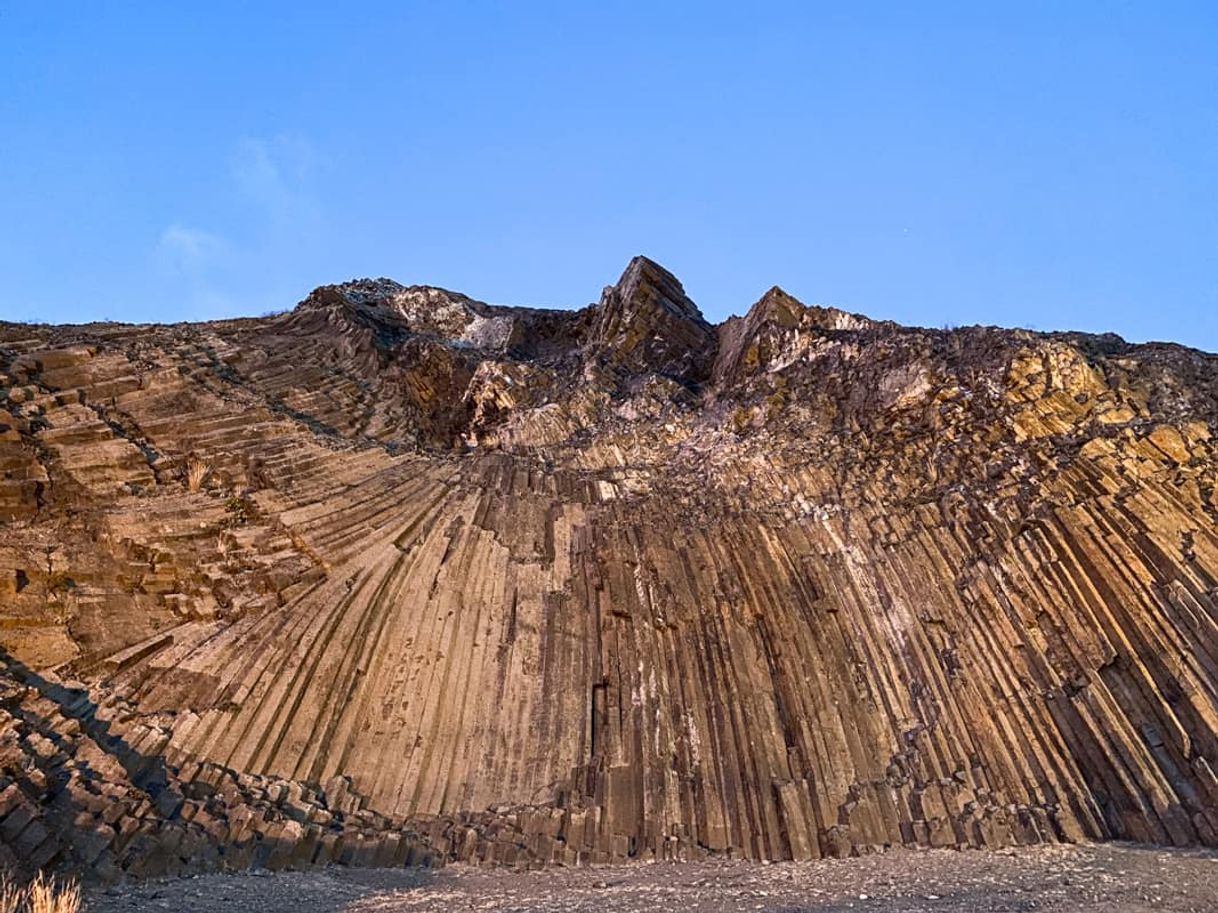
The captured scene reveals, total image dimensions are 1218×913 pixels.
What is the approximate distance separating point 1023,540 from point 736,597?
12.7 feet

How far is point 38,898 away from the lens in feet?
23.6

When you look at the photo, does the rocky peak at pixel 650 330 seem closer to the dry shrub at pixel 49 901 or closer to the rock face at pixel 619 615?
the rock face at pixel 619 615

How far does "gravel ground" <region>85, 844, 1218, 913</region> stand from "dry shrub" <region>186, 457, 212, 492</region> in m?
6.22

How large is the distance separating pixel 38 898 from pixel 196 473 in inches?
321

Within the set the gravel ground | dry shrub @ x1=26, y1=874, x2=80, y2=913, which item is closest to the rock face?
the gravel ground

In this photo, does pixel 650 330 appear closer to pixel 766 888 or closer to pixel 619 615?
pixel 619 615

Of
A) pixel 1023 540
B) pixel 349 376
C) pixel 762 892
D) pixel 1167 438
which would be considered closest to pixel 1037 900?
pixel 762 892

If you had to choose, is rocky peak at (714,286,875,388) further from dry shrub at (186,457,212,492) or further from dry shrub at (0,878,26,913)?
dry shrub at (0,878,26,913)

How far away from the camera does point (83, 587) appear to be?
42.6ft

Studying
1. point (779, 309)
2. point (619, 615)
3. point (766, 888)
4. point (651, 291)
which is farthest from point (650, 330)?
point (766, 888)

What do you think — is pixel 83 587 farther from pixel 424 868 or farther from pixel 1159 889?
pixel 1159 889

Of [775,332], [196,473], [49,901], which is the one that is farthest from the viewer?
[775,332]

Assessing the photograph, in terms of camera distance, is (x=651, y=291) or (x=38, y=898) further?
(x=651, y=291)

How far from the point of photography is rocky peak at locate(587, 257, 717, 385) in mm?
21000
